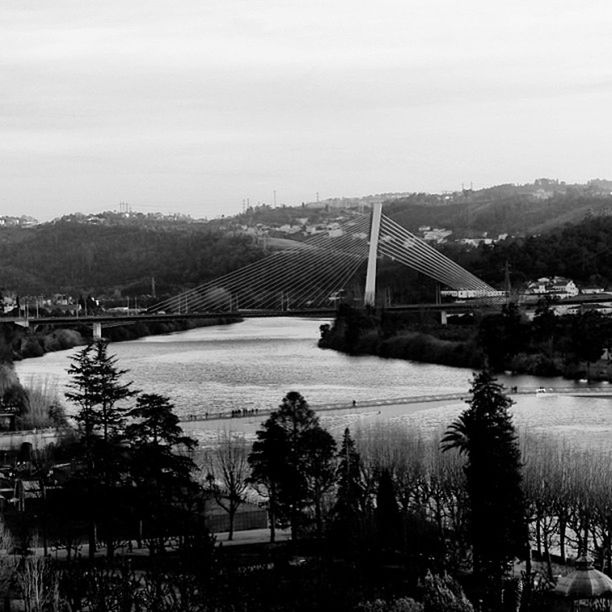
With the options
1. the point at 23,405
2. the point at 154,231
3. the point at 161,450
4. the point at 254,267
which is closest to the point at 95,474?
the point at 161,450

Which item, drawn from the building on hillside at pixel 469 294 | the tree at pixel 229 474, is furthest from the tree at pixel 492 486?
the building on hillside at pixel 469 294

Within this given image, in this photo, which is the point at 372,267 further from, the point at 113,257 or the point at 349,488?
the point at 113,257

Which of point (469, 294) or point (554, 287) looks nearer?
point (469, 294)

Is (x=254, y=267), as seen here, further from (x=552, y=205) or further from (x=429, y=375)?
(x=552, y=205)

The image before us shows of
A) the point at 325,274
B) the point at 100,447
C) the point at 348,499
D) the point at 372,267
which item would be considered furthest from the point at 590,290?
the point at 348,499

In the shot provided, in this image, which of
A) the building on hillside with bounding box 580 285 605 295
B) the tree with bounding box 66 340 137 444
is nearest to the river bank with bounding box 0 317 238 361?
the building on hillside with bounding box 580 285 605 295

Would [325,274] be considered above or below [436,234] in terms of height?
below

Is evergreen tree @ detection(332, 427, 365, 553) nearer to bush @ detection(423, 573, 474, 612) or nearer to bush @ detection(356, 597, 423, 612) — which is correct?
bush @ detection(423, 573, 474, 612)
